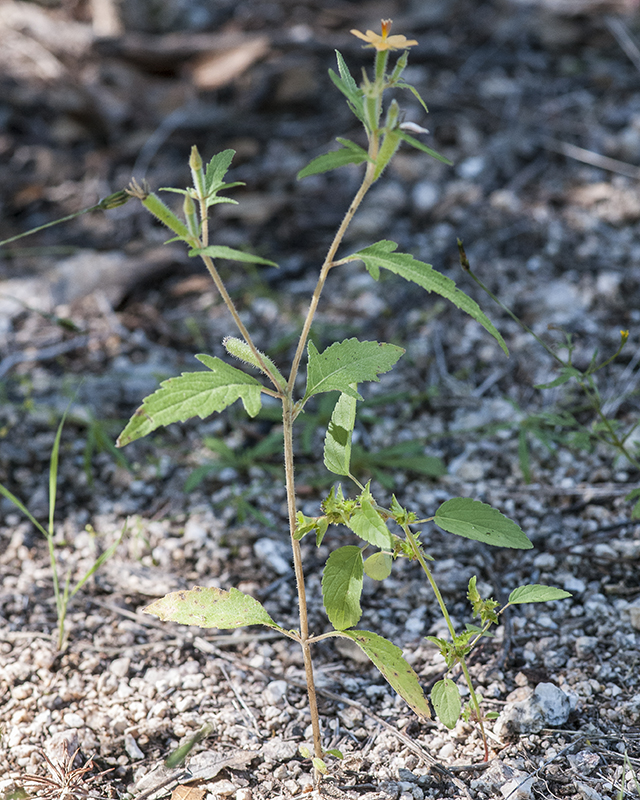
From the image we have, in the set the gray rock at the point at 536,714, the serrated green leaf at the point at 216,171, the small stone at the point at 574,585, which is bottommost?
the small stone at the point at 574,585

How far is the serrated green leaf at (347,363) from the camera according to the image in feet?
4.41

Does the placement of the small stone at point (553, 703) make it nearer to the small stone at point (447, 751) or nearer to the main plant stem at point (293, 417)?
the small stone at point (447, 751)

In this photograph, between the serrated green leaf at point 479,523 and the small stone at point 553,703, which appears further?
the small stone at point 553,703

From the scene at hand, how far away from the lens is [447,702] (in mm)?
1398

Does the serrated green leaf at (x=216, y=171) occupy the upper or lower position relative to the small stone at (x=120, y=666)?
upper

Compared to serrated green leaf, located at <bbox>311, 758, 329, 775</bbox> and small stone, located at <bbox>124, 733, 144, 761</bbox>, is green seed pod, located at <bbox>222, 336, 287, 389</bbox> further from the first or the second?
small stone, located at <bbox>124, 733, 144, 761</bbox>

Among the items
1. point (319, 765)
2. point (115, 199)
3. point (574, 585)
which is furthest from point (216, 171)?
point (574, 585)

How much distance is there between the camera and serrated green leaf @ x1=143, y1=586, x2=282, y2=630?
1.40m

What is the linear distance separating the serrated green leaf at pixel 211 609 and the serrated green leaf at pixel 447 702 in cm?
34

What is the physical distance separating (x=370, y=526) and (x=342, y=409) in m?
0.28

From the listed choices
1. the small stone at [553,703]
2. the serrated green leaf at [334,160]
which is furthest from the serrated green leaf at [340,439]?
the small stone at [553,703]

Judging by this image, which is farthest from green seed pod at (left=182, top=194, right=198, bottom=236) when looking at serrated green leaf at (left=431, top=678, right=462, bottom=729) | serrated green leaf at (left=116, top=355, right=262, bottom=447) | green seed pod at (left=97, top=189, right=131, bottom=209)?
serrated green leaf at (left=431, top=678, right=462, bottom=729)

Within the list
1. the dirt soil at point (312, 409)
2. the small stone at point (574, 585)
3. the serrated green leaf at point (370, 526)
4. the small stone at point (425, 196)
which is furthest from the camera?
the small stone at point (425, 196)

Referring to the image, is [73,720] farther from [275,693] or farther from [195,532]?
[195,532]
